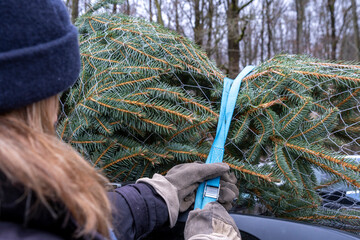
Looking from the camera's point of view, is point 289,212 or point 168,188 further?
point 289,212

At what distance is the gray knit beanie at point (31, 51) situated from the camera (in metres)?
0.54

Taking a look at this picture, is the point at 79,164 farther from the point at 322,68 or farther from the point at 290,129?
the point at 322,68

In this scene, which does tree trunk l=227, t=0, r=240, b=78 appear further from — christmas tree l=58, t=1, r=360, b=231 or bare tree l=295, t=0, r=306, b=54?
bare tree l=295, t=0, r=306, b=54

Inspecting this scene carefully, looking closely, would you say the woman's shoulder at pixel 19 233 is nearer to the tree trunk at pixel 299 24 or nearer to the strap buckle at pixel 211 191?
the strap buckle at pixel 211 191

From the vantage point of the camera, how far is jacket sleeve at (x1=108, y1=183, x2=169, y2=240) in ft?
3.19

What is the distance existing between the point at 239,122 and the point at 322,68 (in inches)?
17.4

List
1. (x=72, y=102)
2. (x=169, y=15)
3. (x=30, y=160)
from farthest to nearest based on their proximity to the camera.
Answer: (x=169, y=15)
(x=72, y=102)
(x=30, y=160)

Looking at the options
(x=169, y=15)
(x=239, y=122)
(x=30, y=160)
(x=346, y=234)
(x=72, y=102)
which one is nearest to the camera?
(x=30, y=160)

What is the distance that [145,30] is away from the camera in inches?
54.6

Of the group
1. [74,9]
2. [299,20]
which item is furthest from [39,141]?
[299,20]

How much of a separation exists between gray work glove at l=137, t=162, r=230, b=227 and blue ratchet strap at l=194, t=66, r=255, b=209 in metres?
0.04

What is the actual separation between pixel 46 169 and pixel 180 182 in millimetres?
614

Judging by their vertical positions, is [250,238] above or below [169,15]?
below

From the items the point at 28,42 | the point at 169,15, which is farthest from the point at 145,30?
the point at 169,15
